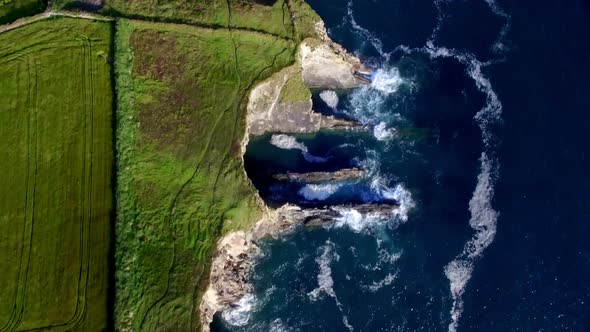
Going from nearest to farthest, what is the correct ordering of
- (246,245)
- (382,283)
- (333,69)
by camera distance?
1. (246,245)
2. (382,283)
3. (333,69)

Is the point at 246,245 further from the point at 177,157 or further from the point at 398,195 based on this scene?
the point at 398,195

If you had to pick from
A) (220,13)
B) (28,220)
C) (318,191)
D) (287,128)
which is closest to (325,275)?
(318,191)

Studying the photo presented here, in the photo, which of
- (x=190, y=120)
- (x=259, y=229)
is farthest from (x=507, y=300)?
(x=190, y=120)

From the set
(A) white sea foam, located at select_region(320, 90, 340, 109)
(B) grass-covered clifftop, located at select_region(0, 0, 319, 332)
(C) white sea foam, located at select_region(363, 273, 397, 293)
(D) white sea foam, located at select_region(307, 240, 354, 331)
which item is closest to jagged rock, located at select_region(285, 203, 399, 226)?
(D) white sea foam, located at select_region(307, 240, 354, 331)

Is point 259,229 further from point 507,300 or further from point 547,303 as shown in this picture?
point 547,303

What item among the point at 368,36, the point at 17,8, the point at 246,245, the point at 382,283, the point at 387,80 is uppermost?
the point at 17,8

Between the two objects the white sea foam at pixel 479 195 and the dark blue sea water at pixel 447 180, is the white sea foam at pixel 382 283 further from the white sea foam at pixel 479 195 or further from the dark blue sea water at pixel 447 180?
the white sea foam at pixel 479 195

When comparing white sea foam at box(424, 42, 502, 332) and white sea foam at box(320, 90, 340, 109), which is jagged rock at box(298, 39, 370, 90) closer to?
white sea foam at box(320, 90, 340, 109)
